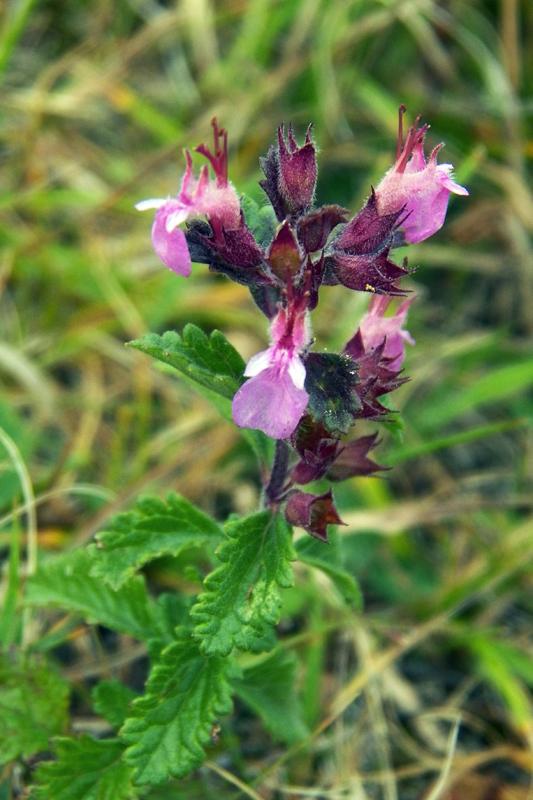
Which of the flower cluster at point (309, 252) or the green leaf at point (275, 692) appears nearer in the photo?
the flower cluster at point (309, 252)

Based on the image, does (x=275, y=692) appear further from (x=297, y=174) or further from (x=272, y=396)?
(x=297, y=174)

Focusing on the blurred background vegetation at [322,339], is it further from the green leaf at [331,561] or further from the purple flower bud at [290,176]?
the purple flower bud at [290,176]

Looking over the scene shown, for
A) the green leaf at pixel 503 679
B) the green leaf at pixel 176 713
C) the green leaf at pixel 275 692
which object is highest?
the green leaf at pixel 176 713

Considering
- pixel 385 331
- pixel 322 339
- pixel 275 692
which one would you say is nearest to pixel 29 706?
pixel 275 692

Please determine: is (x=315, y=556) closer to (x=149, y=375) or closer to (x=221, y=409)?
(x=221, y=409)

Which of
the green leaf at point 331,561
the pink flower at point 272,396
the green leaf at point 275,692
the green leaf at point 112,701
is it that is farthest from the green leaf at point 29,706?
the pink flower at point 272,396

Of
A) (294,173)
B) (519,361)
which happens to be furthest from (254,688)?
(519,361)

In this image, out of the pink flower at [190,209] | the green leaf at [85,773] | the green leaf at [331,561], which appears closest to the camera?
the pink flower at [190,209]

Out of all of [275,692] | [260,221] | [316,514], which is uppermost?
[260,221]
